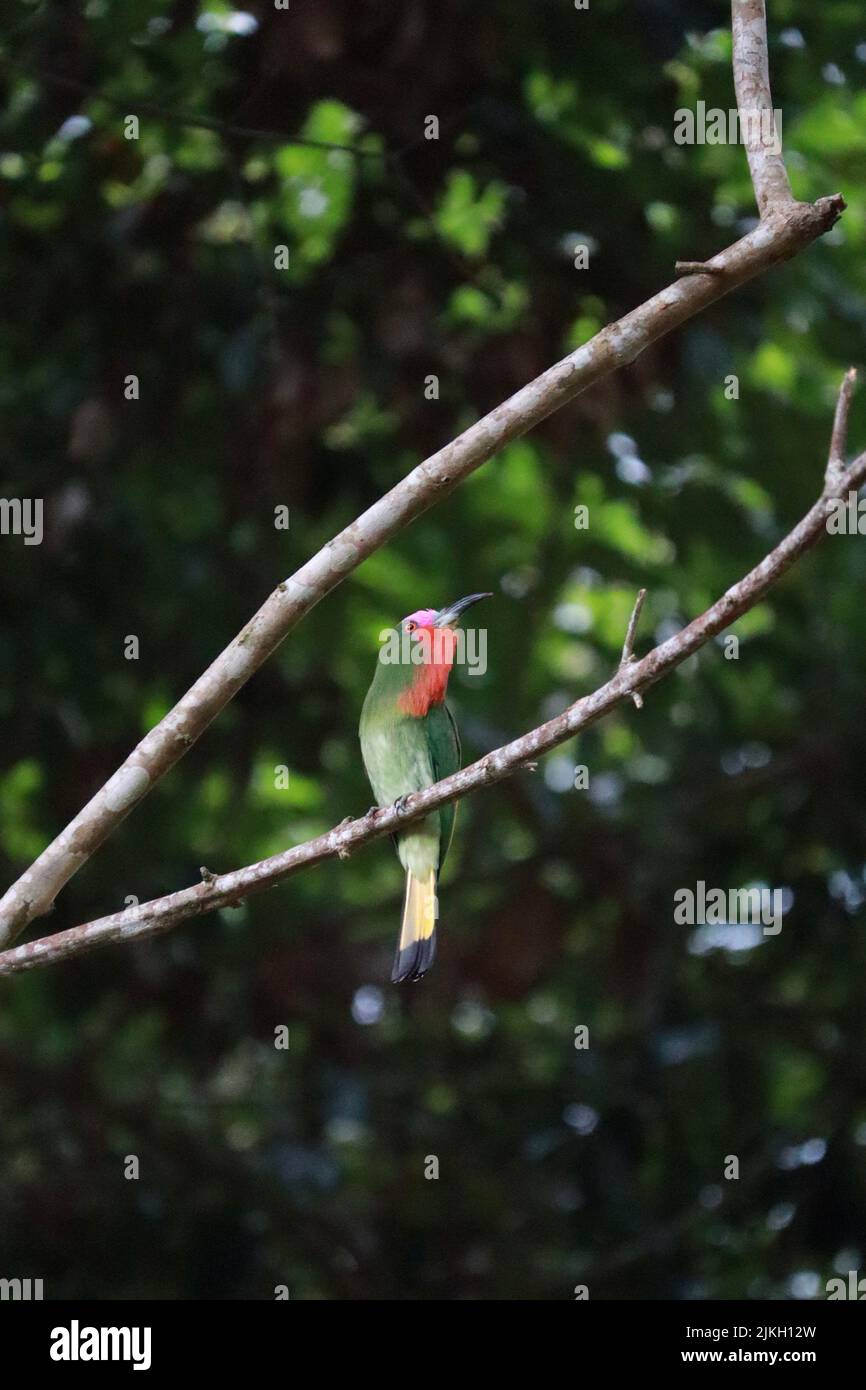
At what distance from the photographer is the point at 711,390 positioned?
7035 millimetres

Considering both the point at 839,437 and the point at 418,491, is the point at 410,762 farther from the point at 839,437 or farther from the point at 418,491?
the point at 839,437

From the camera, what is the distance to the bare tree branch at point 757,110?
342 centimetres

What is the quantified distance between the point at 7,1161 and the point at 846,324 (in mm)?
4762

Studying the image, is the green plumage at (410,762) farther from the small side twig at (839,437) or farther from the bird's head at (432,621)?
the small side twig at (839,437)

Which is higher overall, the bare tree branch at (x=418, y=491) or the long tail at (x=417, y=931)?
the bare tree branch at (x=418, y=491)

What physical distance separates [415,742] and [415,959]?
650 mm

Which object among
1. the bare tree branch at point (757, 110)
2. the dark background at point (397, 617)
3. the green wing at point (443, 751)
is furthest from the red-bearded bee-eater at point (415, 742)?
the dark background at point (397, 617)

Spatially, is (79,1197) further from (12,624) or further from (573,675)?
(573,675)

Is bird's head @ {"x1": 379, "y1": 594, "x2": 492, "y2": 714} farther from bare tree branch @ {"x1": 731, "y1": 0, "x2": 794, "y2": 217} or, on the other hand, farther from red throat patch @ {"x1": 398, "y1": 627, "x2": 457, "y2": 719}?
bare tree branch @ {"x1": 731, "y1": 0, "x2": 794, "y2": 217}

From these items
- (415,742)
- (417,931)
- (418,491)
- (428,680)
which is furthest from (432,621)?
(418,491)

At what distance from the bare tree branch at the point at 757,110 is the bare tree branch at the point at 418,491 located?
0.14 ft

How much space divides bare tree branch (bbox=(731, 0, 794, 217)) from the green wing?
1.88 metres

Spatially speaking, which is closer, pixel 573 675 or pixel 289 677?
pixel 289 677

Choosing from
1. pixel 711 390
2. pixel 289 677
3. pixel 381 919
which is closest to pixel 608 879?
pixel 381 919
